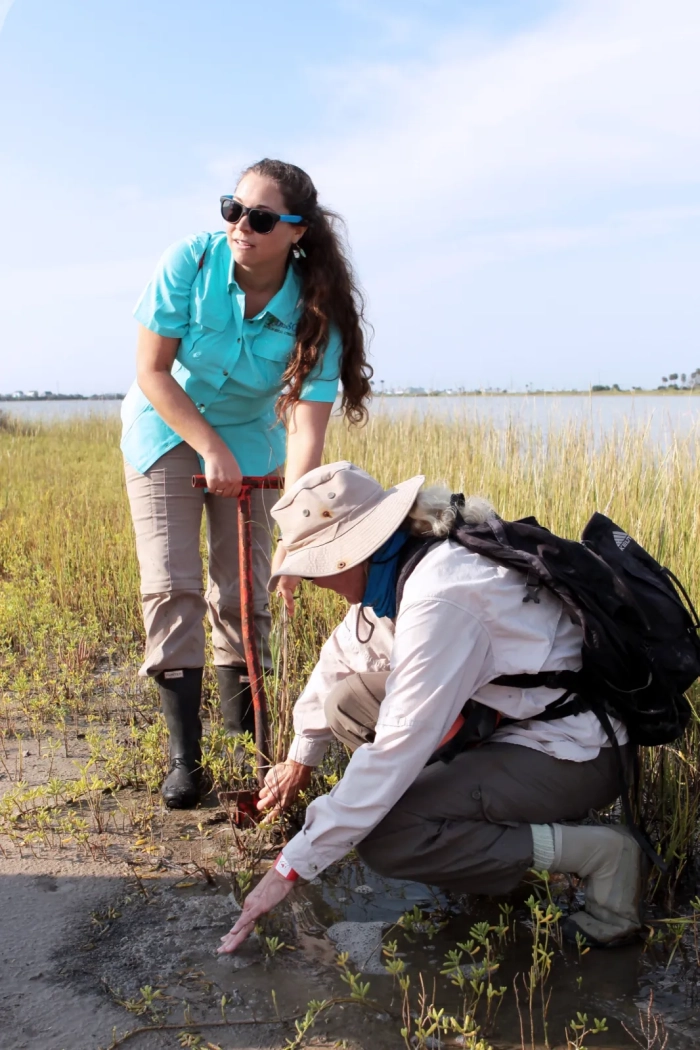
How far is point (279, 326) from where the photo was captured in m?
3.26

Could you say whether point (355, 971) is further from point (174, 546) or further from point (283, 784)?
point (174, 546)

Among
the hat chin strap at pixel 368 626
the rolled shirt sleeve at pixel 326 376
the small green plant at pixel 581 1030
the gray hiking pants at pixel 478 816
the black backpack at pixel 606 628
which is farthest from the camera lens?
the rolled shirt sleeve at pixel 326 376

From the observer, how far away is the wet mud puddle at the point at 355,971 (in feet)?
7.29

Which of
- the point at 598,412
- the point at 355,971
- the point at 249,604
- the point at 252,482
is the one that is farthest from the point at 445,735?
the point at 598,412

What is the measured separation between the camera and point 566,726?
8.16ft

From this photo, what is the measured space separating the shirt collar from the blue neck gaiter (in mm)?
1189

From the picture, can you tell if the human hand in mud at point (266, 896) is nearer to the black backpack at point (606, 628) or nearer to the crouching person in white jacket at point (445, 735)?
the crouching person in white jacket at point (445, 735)

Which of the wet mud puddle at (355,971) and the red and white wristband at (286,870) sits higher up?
the red and white wristband at (286,870)

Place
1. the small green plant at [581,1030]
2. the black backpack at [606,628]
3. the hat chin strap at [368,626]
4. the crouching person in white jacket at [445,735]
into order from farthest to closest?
the hat chin strap at [368,626] < the black backpack at [606,628] < the crouching person in white jacket at [445,735] < the small green plant at [581,1030]

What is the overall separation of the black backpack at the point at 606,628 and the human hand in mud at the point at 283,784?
606 millimetres

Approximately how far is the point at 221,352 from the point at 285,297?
31cm

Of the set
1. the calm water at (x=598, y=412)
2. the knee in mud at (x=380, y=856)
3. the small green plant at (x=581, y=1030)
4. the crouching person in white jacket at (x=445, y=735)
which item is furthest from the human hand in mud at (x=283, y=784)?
the calm water at (x=598, y=412)

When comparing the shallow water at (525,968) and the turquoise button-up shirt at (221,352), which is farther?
the turquoise button-up shirt at (221,352)

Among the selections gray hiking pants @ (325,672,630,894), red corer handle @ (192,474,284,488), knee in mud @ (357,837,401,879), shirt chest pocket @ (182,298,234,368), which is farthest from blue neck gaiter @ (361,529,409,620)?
shirt chest pocket @ (182,298,234,368)
